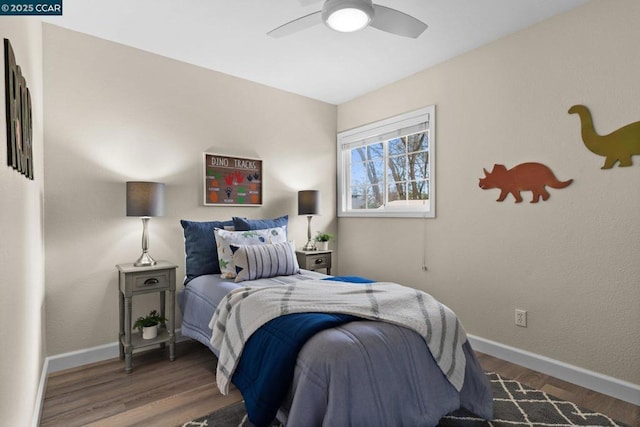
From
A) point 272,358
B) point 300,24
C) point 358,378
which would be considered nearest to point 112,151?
point 300,24

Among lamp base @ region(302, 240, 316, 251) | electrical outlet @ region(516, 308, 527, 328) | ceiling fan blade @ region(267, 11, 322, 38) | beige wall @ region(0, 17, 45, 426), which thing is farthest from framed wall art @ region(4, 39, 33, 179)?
electrical outlet @ region(516, 308, 527, 328)

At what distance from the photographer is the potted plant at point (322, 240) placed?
3.96m

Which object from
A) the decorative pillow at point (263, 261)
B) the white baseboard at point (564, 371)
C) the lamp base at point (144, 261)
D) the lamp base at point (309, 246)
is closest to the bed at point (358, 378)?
the decorative pillow at point (263, 261)

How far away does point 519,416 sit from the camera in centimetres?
201

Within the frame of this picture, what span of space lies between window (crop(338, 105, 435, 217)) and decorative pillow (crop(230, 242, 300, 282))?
1.37 metres

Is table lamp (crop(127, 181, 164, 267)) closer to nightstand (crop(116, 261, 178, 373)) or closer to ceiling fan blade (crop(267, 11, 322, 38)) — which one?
nightstand (crop(116, 261, 178, 373))

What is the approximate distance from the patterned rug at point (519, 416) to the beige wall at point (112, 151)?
1431 millimetres

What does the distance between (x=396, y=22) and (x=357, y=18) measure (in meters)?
0.27

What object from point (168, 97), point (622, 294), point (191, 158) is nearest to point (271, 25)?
point (168, 97)

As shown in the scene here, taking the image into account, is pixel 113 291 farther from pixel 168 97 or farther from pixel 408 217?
pixel 408 217

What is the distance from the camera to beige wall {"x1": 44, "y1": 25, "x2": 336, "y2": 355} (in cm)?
265

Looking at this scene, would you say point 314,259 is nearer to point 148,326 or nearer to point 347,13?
point 148,326

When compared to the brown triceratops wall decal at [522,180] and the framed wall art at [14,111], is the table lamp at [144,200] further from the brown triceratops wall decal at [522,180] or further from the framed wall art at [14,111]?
the brown triceratops wall decal at [522,180]

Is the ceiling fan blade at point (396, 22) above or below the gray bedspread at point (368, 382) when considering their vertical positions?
above
